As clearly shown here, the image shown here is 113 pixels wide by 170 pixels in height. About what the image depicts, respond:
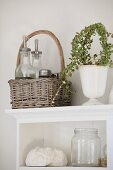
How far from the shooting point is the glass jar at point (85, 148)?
1.94 meters

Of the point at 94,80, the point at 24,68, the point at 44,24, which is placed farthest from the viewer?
the point at 44,24

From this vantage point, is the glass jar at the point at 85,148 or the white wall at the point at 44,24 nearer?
the glass jar at the point at 85,148

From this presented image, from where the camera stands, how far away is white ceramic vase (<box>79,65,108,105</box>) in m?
1.91

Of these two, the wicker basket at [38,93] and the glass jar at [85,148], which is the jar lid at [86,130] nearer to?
the glass jar at [85,148]

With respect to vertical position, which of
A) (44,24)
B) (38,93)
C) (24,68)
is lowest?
(38,93)

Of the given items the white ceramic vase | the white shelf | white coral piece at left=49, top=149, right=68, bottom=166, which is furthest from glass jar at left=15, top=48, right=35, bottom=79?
white coral piece at left=49, top=149, right=68, bottom=166

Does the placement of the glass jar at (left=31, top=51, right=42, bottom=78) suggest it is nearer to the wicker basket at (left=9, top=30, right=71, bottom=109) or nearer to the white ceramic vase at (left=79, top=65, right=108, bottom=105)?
the wicker basket at (left=9, top=30, right=71, bottom=109)

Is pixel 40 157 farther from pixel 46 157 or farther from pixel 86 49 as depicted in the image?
pixel 86 49

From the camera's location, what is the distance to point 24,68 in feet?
6.74

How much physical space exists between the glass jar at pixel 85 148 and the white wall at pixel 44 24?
22cm

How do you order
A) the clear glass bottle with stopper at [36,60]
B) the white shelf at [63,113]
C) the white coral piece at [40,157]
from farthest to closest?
the clear glass bottle with stopper at [36,60]
the white coral piece at [40,157]
the white shelf at [63,113]

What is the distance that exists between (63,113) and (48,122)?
179 mm

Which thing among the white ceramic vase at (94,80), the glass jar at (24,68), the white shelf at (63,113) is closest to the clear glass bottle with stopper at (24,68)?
the glass jar at (24,68)

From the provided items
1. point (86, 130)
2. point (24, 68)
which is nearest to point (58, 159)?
point (86, 130)
